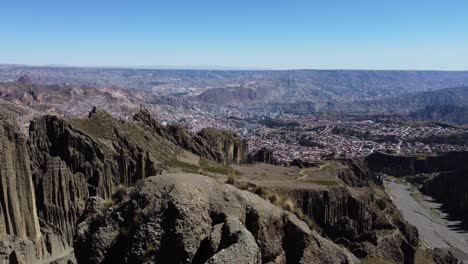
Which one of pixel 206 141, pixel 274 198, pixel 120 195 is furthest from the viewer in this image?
pixel 206 141

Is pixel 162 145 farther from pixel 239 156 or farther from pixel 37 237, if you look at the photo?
pixel 37 237

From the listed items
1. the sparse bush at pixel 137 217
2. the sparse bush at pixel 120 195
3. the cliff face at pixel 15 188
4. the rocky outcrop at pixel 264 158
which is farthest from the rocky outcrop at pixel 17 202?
the rocky outcrop at pixel 264 158

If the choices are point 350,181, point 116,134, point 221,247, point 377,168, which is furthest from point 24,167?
point 377,168

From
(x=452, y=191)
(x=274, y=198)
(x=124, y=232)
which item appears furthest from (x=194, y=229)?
(x=452, y=191)

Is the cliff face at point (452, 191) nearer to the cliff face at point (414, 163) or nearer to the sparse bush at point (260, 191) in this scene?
the cliff face at point (414, 163)

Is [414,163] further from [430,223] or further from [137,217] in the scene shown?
[137,217]

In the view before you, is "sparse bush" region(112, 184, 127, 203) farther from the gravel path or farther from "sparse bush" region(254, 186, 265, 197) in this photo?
the gravel path
